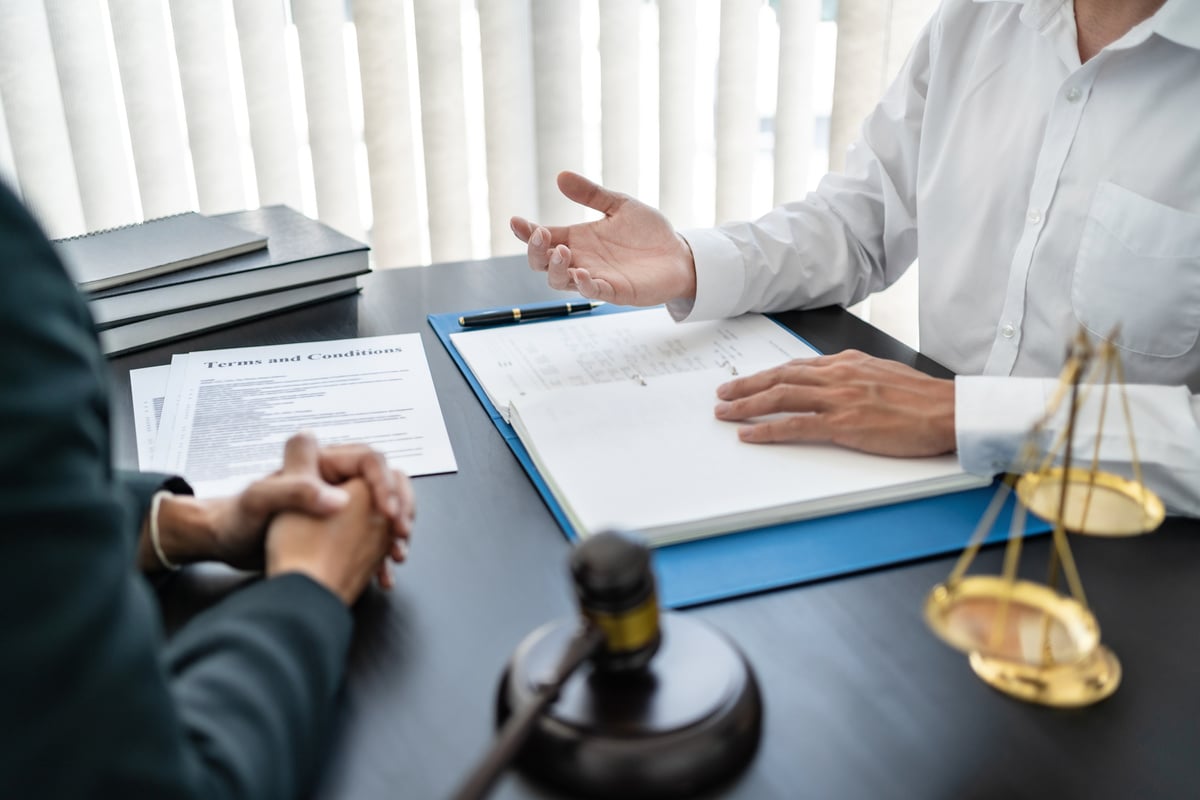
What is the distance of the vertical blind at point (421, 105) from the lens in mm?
1928

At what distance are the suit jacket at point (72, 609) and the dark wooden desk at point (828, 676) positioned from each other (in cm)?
11

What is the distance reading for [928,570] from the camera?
0.73 metres

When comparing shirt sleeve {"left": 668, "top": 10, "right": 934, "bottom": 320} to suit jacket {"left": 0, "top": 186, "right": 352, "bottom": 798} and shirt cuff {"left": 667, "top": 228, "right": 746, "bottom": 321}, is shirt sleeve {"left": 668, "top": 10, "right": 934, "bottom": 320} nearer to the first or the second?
shirt cuff {"left": 667, "top": 228, "right": 746, "bottom": 321}

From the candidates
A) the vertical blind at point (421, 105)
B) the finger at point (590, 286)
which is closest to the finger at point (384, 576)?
the finger at point (590, 286)

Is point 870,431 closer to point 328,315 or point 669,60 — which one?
point 328,315

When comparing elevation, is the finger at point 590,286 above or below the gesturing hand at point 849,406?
above

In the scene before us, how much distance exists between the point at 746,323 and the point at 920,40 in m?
0.49

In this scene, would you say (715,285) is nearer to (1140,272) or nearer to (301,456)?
(1140,272)

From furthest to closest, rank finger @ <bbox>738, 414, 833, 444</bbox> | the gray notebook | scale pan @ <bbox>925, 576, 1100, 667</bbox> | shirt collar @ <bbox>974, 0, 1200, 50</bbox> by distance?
the gray notebook, shirt collar @ <bbox>974, 0, 1200, 50</bbox>, finger @ <bbox>738, 414, 833, 444</bbox>, scale pan @ <bbox>925, 576, 1100, 667</bbox>

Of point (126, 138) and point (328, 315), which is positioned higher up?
point (126, 138)

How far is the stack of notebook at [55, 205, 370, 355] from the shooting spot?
114 cm

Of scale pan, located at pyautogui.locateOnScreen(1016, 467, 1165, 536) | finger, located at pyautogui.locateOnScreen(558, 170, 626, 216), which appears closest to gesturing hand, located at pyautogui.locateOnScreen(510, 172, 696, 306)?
finger, located at pyautogui.locateOnScreen(558, 170, 626, 216)

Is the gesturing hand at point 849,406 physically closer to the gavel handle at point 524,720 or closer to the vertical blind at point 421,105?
the gavel handle at point 524,720

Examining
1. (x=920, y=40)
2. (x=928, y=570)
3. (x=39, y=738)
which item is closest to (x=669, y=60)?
(x=920, y=40)
